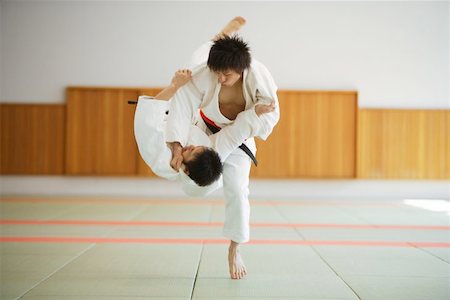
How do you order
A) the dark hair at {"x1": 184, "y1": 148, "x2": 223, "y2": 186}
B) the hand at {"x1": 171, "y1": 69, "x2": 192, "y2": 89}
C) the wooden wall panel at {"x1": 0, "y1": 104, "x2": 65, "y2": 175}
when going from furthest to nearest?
the wooden wall panel at {"x1": 0, "y1": 104, "x2": 65, "y2": 175} → the hand at {"x1": 171, "y1": 69, "x2": 192, "y2": 89} → the dark hair at {"x1": 184, "y1": 148, "x2": 223, "y2": 186}

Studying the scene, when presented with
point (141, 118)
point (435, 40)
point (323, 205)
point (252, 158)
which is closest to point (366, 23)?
point (435, 40)

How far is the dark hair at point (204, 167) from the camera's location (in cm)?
247

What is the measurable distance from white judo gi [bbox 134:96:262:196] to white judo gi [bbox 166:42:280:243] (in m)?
0.06

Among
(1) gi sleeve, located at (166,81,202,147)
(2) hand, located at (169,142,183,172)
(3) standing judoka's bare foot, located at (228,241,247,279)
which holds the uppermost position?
(1) gi sleeve, located at (166,81,202,147)

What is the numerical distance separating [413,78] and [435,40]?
2.75 ft

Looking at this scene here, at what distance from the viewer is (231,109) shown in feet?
9.69

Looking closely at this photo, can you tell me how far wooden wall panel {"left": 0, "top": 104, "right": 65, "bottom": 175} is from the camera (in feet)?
25.7

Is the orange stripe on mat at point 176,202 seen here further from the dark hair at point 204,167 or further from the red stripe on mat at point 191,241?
the dark hair at point 204,167

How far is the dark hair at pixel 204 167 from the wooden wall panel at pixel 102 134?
531cm

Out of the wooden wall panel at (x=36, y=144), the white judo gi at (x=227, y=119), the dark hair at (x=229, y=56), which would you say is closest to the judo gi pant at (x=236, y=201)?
the white judo gi at (x=227, y=119)

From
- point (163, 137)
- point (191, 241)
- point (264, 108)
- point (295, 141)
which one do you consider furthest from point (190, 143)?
point (295, 141)

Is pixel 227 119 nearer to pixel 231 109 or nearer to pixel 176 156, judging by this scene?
pixel 231 109

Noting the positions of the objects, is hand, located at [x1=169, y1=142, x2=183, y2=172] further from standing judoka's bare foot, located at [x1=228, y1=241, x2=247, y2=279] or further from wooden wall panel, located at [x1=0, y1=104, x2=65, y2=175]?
wooden wall panel, located at [x1=0, y1=104, x2=65, y2=175]

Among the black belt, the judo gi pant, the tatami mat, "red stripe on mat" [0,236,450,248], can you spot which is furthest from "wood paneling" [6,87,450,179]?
the judo gi pant
